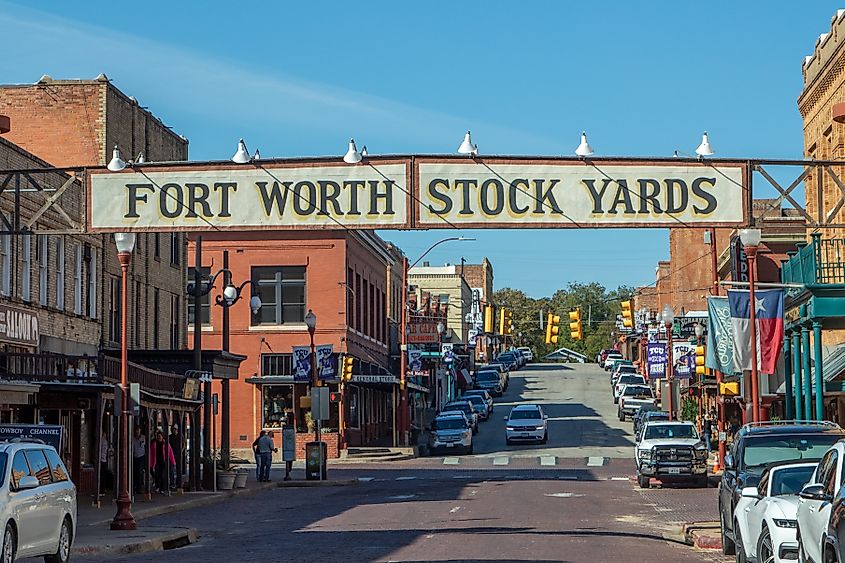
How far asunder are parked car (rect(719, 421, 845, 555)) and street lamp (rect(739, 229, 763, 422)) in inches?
160

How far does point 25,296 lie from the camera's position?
34469 millimetres

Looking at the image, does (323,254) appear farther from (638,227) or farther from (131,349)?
(638,227)

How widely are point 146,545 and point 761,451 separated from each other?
9.90 m

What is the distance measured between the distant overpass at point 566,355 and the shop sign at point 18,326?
4877 inches

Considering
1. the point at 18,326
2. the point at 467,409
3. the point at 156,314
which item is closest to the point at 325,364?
the point at 156,314

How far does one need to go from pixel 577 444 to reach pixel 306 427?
43.4ft

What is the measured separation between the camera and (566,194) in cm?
1958

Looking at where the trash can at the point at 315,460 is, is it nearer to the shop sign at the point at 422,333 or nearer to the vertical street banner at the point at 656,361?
the shop sign at the point at 422,333

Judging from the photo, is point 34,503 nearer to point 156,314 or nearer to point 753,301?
point 753,301

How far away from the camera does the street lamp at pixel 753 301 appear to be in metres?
24.0

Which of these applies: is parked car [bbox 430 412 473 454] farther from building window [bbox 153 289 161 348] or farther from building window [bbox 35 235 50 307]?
building window [bbox 35 235 50 307]

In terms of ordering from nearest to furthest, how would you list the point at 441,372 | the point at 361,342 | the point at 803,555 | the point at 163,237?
the point at 803,555 → the point at 163,237 → the point at 361,342 → the point at 441,372

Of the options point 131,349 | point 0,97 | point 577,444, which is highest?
point 0,97

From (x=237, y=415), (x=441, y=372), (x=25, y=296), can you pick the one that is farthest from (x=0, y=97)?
(x=441, y=372)
